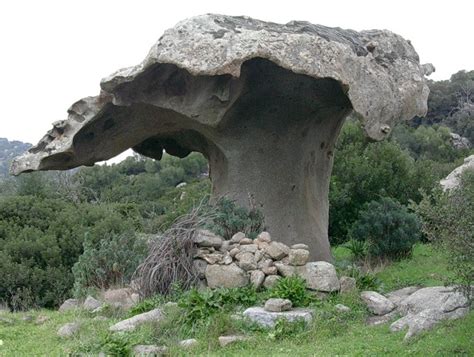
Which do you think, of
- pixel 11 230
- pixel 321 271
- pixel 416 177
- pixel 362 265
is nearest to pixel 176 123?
pixel 321 271

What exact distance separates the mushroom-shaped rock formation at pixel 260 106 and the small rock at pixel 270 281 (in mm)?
1795

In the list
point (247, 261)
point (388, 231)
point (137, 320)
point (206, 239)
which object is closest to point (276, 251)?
point (247, 261)

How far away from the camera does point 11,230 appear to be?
16.1 meters

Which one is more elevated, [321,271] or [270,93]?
[270,93]

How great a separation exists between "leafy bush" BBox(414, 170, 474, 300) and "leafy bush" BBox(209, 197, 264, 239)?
3.92 m

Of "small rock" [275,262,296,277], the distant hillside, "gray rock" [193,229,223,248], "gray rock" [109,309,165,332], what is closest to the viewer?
"gray rock" [109,309,165,332]

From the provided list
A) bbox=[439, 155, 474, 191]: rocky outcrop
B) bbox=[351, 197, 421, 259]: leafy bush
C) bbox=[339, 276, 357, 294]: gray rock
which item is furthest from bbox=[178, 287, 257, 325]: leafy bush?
bbox=[351, 197, 421, 259]: leafy bush

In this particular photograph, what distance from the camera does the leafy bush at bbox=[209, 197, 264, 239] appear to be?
9797mm

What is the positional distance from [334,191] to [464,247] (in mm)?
10185

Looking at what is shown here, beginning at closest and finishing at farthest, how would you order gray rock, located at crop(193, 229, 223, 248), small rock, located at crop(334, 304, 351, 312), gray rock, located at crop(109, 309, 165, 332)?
gray rock, located at crop(109, 309, 165, 332) → small rock, located at crop(334, 304, 351, 312) → gray rock, located at crop(193, 229, 223, 248)

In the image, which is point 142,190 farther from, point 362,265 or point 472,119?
point 362,265

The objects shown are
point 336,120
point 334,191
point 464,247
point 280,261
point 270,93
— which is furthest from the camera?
point 334,191

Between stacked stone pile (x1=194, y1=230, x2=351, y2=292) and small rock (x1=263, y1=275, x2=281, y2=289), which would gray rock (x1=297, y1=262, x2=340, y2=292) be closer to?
stacked stone pile (x1=194, y1=230, x2=351, y2=292)

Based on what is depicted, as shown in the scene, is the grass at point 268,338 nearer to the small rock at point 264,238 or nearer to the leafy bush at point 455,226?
the leafy bush at point 455,226
